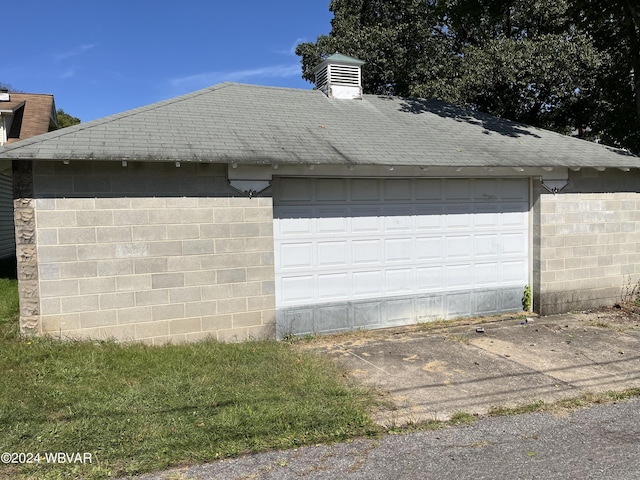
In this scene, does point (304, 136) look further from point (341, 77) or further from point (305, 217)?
point (341, 77)

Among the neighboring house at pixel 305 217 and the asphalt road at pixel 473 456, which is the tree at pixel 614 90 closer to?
the neighboring house at pixel 305 217

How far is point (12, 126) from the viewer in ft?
55.5

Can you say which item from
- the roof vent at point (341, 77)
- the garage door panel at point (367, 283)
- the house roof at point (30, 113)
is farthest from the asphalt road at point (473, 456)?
the house roof at point (30, 113)

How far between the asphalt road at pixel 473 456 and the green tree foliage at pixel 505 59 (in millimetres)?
10933

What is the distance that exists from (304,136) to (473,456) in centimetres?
558

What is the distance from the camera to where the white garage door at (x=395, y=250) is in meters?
7.73

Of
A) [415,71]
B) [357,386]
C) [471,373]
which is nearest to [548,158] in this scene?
[471,373]

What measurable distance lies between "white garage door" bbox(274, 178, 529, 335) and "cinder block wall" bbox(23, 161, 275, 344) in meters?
0.51

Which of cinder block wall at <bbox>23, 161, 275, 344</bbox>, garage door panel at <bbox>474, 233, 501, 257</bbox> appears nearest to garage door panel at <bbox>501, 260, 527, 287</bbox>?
garage door panel at <bbox>474, 233, 501, 257</bbox>

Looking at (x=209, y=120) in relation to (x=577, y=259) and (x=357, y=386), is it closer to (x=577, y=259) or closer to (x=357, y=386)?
(x=357, y=386)

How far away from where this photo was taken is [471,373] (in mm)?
6023

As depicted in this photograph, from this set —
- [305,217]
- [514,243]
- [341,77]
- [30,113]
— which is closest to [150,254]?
[305,217]

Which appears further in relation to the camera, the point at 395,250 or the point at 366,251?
the point at 395,250

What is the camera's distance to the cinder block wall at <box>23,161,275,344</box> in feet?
20.9
